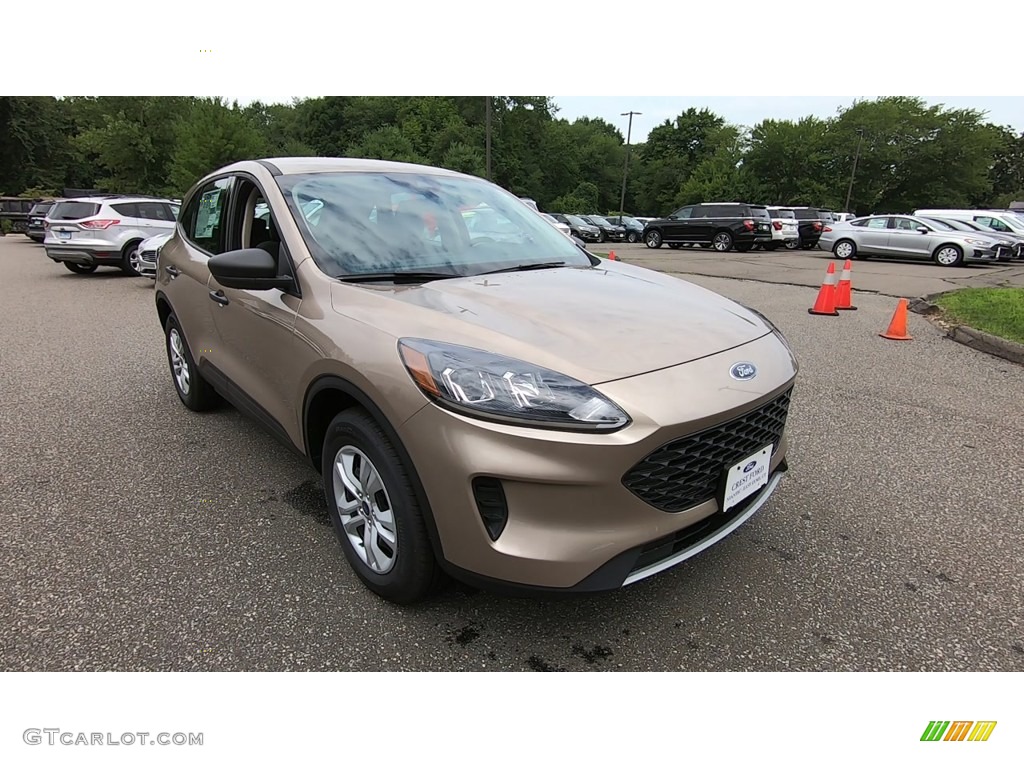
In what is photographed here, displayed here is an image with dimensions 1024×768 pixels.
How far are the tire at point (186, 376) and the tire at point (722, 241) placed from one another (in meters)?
21.7

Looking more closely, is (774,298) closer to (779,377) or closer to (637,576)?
(779,377)

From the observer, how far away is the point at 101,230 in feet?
40.6

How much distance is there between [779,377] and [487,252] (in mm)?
1477

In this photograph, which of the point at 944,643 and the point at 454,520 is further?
the point at 944,643

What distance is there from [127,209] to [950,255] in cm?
2123

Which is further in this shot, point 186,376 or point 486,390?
point 186,376

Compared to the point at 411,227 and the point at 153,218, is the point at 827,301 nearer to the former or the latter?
the point at 411,227

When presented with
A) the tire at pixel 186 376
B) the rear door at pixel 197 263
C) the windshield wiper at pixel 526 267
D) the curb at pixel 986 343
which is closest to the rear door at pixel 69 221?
the tire at pixel 186 376

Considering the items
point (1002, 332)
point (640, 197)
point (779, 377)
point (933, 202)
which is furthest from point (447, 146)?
point (779, 377)

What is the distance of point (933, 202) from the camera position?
5175cm

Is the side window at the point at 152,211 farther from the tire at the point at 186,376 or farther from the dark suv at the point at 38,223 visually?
the dark suv at the point at 38,223

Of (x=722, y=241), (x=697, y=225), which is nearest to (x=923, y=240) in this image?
(x=722, y=241)

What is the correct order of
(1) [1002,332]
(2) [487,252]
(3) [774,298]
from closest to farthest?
(2) [487,252] < (1) [1002,332] < (3) [774,298]

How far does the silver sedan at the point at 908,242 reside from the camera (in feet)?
55.7
